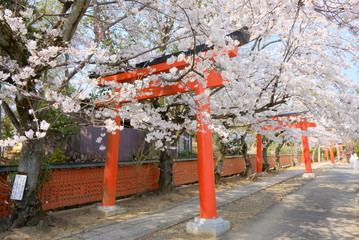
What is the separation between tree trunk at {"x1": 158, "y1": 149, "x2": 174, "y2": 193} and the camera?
11.7 metres

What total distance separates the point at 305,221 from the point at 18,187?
7484mm

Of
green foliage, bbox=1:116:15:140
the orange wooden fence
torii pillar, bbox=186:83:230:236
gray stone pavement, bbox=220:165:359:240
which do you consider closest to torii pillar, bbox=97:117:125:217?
the orange wooden fence

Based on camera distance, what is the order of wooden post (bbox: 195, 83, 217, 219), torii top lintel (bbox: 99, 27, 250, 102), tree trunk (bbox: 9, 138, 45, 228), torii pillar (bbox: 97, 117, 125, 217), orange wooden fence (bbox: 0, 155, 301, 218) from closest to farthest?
tree trunk (bbox: 9, 138, 45, 228)
torii top lintel (bbox: 99, 27, 250, 102)
wooden post (bbox: 195, 83, 217, 219)
orange wooden fence (bbox: 0, 155, 301, 218)
torii pillar (bbox: 97, 117, 125, 217)

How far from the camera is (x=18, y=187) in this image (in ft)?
20.7

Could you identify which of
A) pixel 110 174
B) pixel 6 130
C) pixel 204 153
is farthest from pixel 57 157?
pixel 204 153

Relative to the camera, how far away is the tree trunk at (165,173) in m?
11.7

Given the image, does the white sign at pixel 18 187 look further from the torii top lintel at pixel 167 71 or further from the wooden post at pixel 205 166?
the wooden post at pixel 205 166

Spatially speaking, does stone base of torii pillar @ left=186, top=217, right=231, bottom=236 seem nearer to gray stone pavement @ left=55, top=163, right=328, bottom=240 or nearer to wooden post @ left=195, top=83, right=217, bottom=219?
wooden post @ left=195, top=83, right=217, bottom=219

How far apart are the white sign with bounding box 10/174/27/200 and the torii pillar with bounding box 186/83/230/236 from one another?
3939mm

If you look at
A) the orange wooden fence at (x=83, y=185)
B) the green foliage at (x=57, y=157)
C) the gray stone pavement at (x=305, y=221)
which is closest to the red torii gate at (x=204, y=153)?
the gray stone pavement at (x=305, y=221)

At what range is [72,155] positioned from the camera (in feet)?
42.9

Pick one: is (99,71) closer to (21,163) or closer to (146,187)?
(21,163)

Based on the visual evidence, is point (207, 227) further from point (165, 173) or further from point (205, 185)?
point (165, 173)

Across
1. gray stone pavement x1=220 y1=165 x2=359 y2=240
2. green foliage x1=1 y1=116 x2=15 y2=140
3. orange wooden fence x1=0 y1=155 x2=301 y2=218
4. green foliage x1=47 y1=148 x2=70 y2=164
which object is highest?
green foliage x1=1 y1=116 x2=15 y2=140
